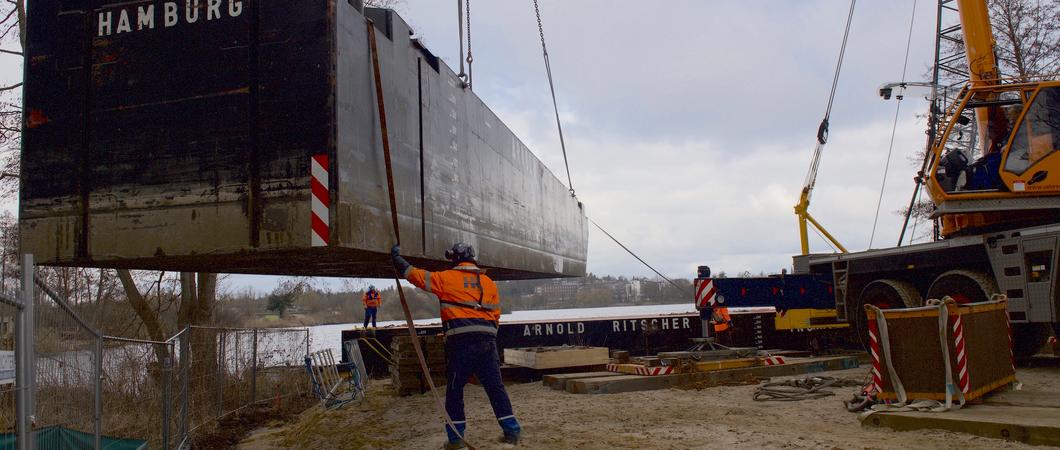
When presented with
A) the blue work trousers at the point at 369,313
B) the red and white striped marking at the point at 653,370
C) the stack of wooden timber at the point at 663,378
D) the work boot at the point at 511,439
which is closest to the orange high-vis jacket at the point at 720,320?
the stack of wooden timber at the point at 663,378

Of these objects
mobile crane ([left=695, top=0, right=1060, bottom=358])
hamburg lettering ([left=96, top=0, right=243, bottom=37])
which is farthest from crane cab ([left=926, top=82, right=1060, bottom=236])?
hamburg lettering ([left=96, top=0, right=243, bottom=37])

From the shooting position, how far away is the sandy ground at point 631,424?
591cm

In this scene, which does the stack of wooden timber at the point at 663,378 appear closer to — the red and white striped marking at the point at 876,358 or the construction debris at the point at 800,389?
the construction debris at the point at 800,389

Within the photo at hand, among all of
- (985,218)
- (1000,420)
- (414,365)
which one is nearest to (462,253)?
(1000,420)

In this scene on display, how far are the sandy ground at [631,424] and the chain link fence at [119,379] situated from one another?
3.48 ft

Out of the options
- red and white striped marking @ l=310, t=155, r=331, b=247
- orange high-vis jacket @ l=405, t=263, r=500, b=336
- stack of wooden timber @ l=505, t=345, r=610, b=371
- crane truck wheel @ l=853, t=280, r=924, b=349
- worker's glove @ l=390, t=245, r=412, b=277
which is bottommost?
stack of wooden timber @ l=505, t=345, r=610, b=371

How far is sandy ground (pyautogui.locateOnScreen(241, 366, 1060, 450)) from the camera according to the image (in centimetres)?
591

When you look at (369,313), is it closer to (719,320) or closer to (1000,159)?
(719,320)

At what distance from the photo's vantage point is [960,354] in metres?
6.72

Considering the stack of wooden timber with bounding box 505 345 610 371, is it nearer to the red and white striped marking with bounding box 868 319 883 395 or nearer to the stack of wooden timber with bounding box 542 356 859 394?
the stack of wooden timber with bounding box 542 356 859 394

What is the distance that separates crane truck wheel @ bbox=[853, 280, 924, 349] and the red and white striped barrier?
4185 millimetres

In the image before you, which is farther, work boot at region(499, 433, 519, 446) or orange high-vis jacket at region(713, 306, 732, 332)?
orange high-vis jacket at region(713, 306, 732, 332)

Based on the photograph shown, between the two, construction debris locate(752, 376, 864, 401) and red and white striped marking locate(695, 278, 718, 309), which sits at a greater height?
red and white striped marking locate(695, 278, 718, 309)

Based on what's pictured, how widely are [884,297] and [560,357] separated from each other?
512 centimetres
